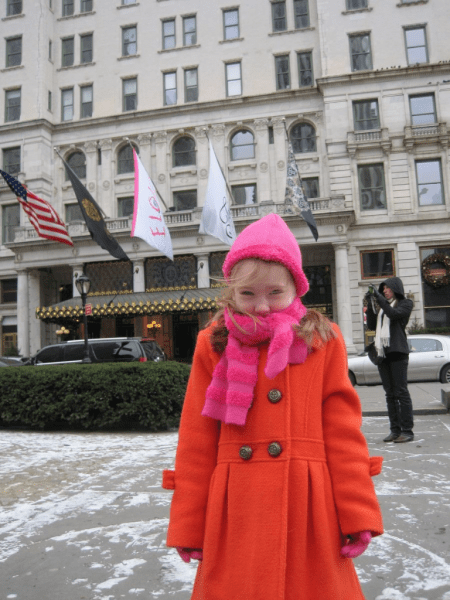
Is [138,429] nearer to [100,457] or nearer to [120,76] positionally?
[100,457]

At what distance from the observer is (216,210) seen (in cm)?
1728

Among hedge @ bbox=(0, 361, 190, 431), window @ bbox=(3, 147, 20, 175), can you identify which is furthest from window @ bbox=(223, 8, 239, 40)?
hedge @ bbox=(0, 361, 190, 431)

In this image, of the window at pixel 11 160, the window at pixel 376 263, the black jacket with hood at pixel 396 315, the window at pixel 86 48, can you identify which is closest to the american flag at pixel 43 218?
the black jacket with hood at pixel 396 315

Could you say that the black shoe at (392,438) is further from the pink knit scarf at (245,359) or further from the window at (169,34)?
the window at (169,34)

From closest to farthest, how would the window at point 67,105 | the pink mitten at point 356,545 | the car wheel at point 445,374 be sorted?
the pink mitten at point 356,545 < the car wheel at point 445,374 < the window at point 67,105

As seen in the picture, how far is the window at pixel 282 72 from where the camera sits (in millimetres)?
30469

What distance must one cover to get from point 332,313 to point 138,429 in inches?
853

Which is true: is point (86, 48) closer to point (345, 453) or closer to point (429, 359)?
point (429, 359)

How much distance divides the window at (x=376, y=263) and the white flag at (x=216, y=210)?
1180 cm

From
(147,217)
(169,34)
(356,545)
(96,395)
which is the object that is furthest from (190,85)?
(356,545)

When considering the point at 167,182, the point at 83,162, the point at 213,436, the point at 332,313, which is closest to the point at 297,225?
the point at 332,313

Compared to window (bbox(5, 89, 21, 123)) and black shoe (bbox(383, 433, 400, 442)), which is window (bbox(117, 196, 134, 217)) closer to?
window (bbox(5, 89, 21, 123))

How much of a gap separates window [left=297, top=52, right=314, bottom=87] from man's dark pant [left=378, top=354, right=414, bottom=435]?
27.4 m

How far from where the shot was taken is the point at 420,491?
432 centimetres
